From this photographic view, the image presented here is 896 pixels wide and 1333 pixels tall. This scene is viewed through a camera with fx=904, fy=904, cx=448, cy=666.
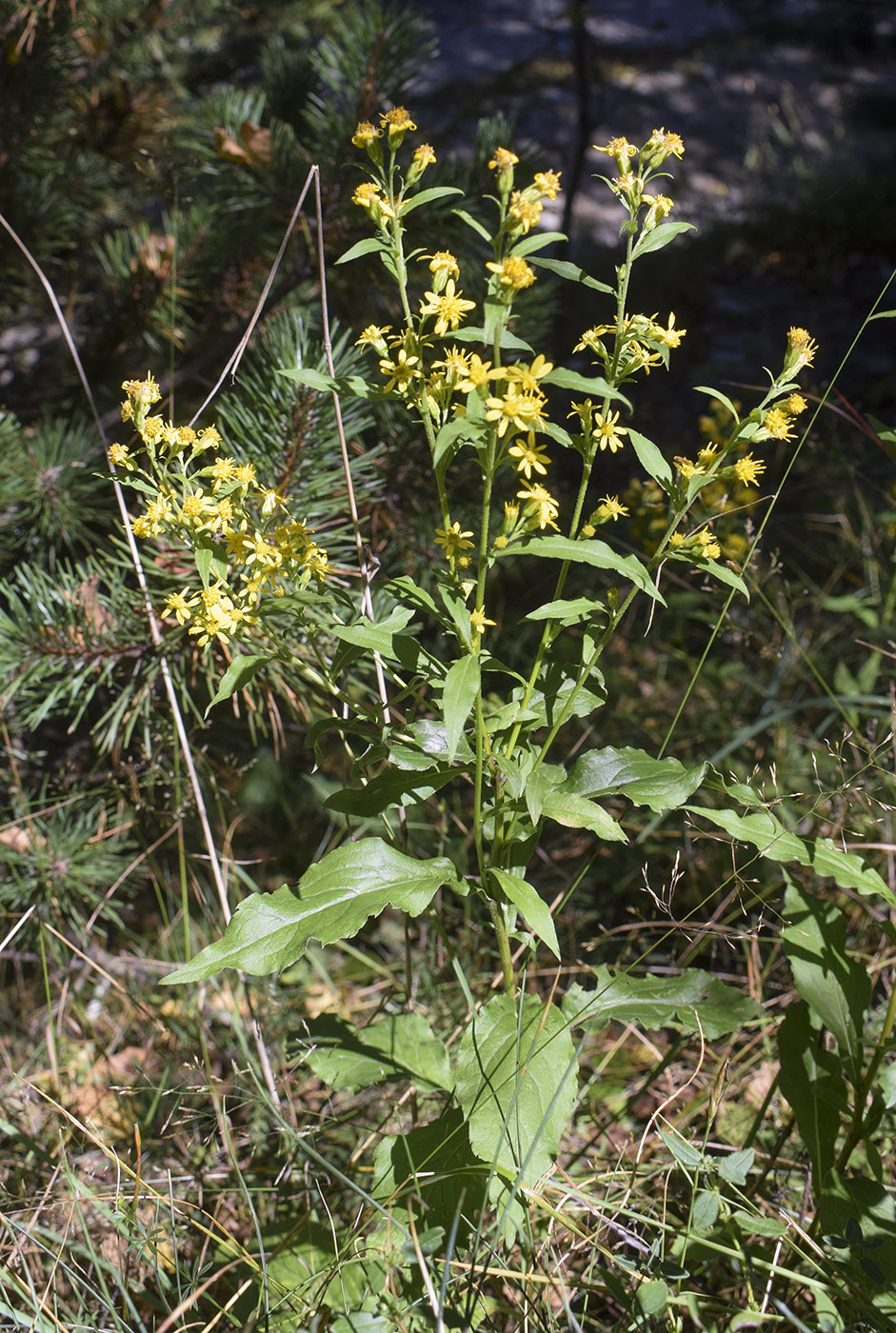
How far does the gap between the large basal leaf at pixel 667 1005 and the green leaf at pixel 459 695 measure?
1.83 ft

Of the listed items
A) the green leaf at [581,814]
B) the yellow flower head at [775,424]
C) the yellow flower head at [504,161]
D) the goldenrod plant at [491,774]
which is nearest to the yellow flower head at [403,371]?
the goldenrod plant at [491,774]

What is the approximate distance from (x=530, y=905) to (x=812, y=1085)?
0.67 m

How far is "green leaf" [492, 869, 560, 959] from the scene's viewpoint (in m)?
0.99

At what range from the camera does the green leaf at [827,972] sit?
53.0 inches

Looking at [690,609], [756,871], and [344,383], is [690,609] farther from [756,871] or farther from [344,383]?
[344,383]

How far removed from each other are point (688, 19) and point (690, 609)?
625 centimetres

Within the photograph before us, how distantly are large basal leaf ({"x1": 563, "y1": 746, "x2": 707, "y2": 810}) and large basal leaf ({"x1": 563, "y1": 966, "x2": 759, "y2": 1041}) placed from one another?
0.31 metres

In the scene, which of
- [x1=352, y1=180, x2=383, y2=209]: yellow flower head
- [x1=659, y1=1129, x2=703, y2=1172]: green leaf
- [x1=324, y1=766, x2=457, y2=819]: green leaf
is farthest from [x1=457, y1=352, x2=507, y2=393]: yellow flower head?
[x1=659, y1=1129, x2=703, y2=1172]: green leaf

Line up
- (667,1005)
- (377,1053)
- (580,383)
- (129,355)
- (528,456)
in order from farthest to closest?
(129,355) < (377,1053) < (667,1005) < (528,456) < (580,383)

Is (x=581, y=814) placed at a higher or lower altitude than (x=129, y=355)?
lower

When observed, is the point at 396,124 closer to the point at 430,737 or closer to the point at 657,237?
the point at 657,237

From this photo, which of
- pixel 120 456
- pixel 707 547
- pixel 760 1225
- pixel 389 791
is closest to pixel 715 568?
pixel 707 547

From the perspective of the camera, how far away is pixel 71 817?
83.2 inches

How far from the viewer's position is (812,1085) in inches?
53.6
